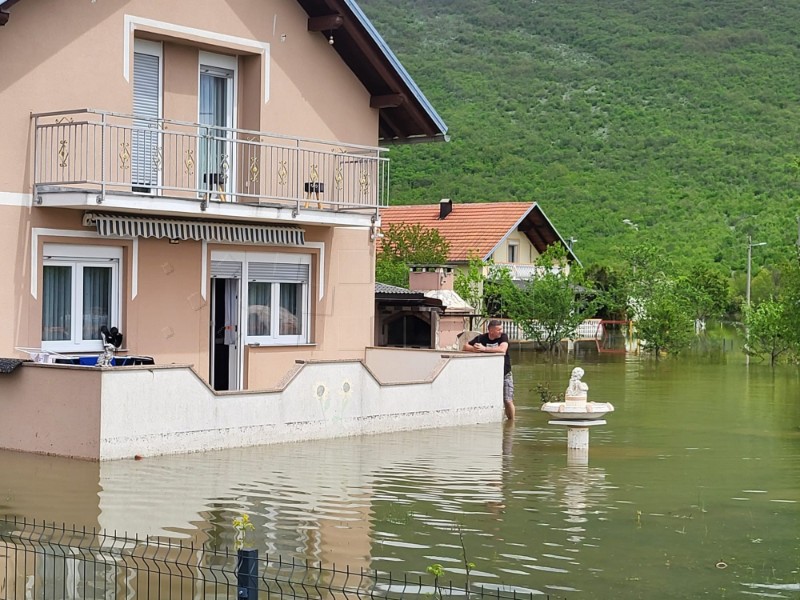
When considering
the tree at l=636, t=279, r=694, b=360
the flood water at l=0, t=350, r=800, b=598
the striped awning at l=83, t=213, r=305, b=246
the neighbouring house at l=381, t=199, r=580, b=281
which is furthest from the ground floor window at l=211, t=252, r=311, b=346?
the neighbouring house at l=381, t=199, r=580, b=281

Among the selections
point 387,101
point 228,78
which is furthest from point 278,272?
point 387,101

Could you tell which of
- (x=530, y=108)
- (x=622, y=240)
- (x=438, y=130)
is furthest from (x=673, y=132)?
(x=438, y=130)

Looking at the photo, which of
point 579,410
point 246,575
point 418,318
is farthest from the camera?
point 418,318

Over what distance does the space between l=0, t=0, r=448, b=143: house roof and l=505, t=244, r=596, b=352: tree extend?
22.4 m

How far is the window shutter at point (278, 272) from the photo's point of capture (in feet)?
77.6

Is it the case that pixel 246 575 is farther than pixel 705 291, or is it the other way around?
pixel 705 291

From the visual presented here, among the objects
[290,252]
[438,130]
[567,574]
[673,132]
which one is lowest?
[567,574]

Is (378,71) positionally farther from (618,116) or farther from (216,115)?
(618,116)

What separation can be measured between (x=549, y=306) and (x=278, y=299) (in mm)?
25657

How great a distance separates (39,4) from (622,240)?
60360 millimetres

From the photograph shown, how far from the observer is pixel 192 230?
2159 cm

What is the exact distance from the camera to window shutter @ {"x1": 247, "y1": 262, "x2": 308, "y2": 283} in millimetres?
23656

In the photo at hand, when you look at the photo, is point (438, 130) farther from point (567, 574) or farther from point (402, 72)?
point (567, 574)

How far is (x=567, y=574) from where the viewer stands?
10727 millimetres
